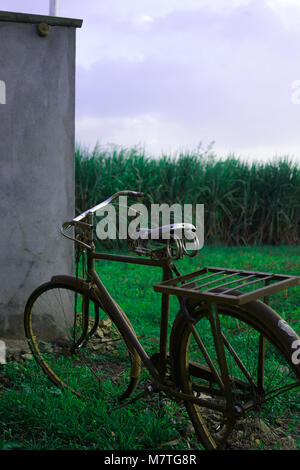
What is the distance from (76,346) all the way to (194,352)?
98cm

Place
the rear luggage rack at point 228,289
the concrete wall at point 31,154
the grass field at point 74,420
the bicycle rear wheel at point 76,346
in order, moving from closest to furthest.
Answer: the rear luggage rack at point 228,289 < the grass field at point 74,420 < the bicycle rear wheel at point 76,346 < the concrete wall at point 31,154

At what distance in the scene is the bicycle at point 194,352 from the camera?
2.04 m

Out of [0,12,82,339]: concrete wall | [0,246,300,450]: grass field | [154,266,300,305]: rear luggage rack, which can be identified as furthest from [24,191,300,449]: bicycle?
[0,12,82,339]: concrete wall

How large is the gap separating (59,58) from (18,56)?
1.00 feet

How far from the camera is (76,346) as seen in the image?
3008 mm

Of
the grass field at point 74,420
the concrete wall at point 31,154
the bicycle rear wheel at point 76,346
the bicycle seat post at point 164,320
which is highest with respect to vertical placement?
the concrete wall at point 31,154

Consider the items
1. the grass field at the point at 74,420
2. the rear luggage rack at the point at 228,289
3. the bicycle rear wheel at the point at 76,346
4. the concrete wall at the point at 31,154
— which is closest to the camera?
the rear luggage rack at the point at 228,289

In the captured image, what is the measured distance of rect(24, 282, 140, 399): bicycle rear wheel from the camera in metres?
2.84

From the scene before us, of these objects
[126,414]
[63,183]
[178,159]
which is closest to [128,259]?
[126,414]

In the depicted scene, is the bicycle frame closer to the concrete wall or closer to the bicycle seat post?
the bicycle seat post

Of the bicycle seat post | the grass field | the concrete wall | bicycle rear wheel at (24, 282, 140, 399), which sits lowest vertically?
the grass field

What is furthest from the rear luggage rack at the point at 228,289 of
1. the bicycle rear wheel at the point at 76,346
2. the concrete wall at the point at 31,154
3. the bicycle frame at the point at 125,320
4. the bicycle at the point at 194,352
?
the concrete wall at the point at 31,154

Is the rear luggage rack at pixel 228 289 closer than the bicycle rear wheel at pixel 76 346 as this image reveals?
Yes

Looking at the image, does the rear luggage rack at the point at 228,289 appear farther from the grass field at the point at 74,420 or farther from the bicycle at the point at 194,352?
the grass field at the point at 74,420
